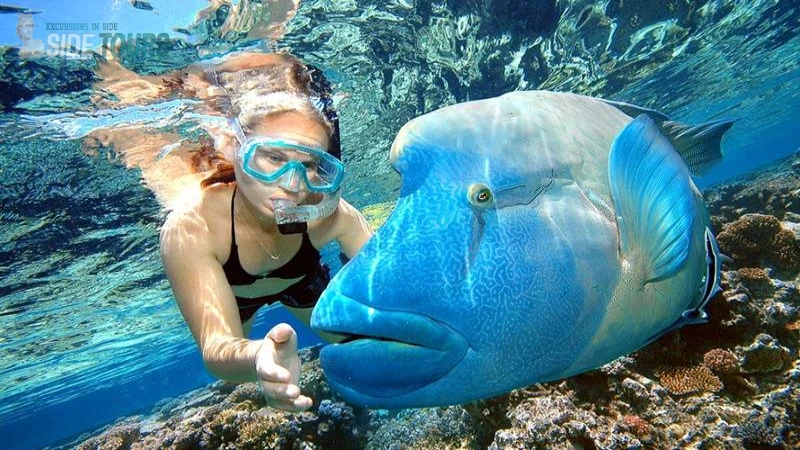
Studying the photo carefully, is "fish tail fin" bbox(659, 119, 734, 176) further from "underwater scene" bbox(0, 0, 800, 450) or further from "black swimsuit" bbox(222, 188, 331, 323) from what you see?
"black swimsuit" bbox(222, 188, 331, 323)

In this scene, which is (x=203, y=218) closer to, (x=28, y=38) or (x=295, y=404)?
(x=295, y=404)

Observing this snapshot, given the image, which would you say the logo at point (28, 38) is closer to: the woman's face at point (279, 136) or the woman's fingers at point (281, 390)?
the woman's face at point (279, 136)

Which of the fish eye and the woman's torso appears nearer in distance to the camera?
the fish eye

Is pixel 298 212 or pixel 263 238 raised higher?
pixel 298 212

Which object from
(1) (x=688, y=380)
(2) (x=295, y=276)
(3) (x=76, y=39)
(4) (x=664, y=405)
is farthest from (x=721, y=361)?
(3) (x=76, y=39)

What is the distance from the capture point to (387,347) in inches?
43.0

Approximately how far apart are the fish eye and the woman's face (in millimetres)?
2425

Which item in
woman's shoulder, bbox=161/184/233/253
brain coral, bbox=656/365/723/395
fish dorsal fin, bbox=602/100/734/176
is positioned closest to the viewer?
fish dorsal fin, bbox=602/100/734/176

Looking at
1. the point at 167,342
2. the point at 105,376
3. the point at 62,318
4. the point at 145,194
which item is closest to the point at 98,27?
the point at 145,194

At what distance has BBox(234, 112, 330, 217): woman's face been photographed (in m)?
3.38

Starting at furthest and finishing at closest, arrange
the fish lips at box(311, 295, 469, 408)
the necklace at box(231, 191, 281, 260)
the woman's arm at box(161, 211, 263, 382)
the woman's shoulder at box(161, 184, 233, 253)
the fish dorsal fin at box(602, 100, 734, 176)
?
the necklace at box(231, 191, 281, 260)
the woman's shoulder at box(161, 184, 233, 253)
the woman's arm at box(161, 211, 263, 382)
the fish dorsal fin at box(602, 100, 734, 176)
the fish lips at box(311, 295, 469, 408)

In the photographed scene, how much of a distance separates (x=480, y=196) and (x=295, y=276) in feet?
11.0

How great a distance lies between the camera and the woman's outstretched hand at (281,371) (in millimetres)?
1518

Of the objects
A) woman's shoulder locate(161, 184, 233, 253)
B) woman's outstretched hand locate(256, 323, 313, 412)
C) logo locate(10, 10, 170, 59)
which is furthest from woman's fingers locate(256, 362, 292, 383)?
logo locate(10, 10, 170, 59)
